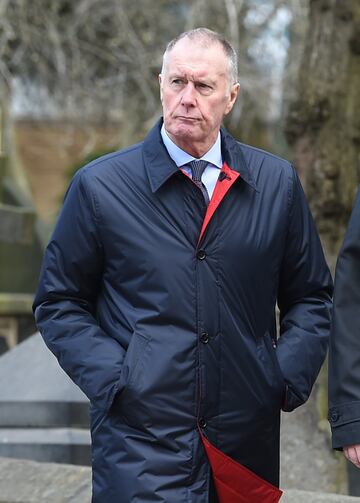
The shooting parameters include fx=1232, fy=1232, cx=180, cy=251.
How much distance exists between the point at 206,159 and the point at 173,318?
47cm

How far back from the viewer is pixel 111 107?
12.1 m

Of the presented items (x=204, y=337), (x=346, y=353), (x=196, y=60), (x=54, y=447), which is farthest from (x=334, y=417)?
(x=54, y=447)

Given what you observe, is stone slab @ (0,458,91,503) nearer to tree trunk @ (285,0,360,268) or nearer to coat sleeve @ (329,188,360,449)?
coat sleeve @ (329,188,360,449)

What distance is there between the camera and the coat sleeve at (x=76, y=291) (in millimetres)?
3232

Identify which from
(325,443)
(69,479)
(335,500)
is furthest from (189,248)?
(325,443)

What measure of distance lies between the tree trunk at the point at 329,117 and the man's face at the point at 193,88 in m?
2.55

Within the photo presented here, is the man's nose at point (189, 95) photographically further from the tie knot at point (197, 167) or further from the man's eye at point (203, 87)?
the tie knot at point (197, 167)

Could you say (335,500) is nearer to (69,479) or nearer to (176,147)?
(69,479)

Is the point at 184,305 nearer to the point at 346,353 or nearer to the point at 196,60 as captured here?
the point at 346,353

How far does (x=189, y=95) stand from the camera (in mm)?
3248

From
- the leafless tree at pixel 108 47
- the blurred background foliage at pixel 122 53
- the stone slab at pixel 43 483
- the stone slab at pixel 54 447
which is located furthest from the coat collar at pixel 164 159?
the leafless tree at pixel 108 47

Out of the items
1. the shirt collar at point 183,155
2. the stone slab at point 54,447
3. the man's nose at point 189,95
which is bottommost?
the stone slab at point 54,447

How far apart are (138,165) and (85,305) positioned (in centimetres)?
41

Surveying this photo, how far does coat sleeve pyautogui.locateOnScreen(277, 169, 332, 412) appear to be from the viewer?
333 centimetres
